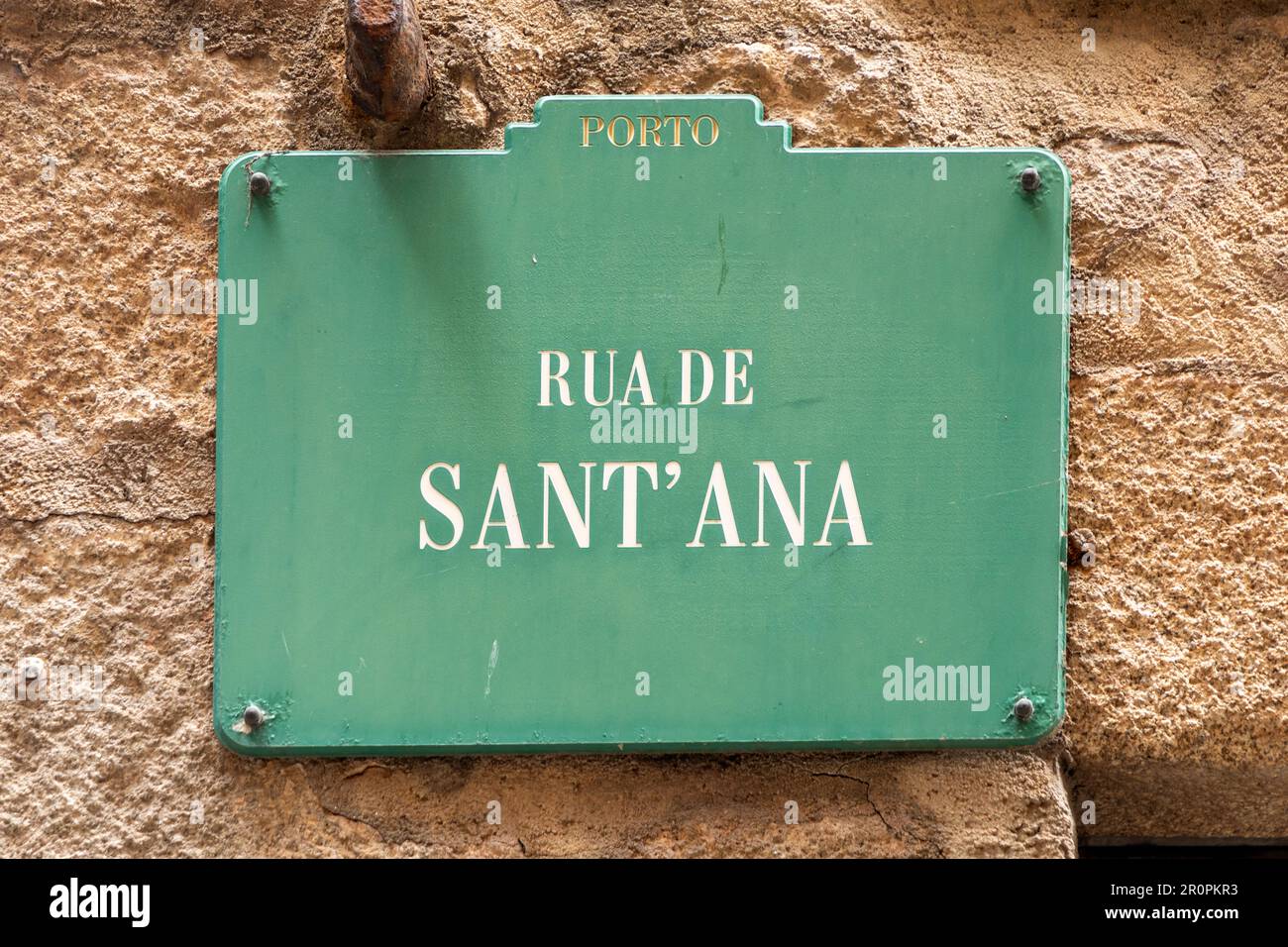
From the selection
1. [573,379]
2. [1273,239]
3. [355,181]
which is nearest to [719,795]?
[573,379]

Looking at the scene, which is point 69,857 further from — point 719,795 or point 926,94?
point 926,94

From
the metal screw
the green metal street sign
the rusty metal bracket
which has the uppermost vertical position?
the rusty metal bracket

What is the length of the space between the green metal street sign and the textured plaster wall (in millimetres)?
74

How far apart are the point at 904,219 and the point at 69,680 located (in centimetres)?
98

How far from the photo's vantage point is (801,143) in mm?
1233

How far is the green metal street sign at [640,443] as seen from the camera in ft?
3.72

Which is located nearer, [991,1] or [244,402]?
[244,402]

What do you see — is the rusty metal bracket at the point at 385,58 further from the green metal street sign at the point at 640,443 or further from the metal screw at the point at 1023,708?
the metal screw at the point at 1023,708

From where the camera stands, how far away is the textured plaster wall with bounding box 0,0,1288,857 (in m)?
1.17

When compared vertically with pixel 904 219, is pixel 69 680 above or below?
below

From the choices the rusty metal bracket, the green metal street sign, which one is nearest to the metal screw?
the green metal street sign

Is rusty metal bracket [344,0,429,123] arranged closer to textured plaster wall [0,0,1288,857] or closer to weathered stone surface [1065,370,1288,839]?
textured plaster wall [0,0,1288,857]

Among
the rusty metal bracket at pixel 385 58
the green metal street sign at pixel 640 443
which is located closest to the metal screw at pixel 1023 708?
the green metal street sign at pixel 640 443

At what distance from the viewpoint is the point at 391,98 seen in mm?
1147
